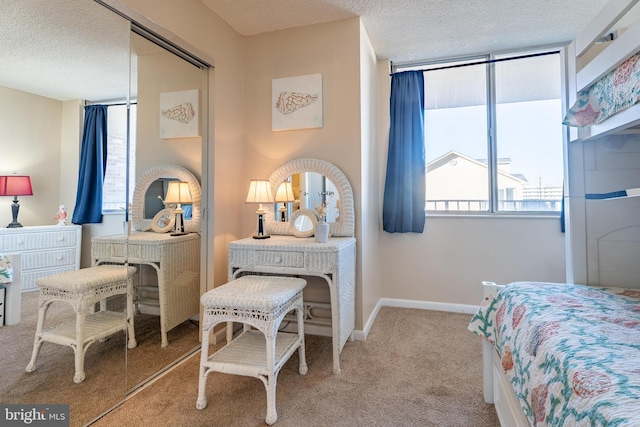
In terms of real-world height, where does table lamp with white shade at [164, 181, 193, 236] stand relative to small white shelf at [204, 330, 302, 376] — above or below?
above

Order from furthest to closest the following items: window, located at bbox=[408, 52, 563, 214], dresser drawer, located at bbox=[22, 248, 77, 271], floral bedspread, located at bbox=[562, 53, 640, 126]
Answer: window, located at bbox=[408, 52, 563, 214] → dresser drawer, located at bbox=[22, 248, 77, 271] → floral bedspread, located at bbox=[562, 53, 640, 126]

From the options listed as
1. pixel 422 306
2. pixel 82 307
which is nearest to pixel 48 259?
pixel 82 307

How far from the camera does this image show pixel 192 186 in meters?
2.23

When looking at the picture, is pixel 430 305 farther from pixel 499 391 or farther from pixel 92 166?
pixel 92 166

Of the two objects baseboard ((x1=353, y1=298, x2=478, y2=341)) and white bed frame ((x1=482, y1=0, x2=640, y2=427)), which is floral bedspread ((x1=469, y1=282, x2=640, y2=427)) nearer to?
white bed frame ((x1=482, y1=0, x2=640, y2=427))

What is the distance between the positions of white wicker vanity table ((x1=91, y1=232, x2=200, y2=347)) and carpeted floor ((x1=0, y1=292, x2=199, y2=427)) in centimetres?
15

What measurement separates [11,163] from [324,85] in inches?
76.7

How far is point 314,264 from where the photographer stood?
2043 mm

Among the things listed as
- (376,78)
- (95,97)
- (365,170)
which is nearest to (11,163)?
(95,97)

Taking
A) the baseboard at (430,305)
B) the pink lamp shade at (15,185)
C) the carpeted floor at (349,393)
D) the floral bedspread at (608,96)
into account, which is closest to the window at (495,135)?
the baseboard at (430,305)

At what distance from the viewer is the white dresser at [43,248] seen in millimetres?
1336

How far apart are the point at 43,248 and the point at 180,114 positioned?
114 cm

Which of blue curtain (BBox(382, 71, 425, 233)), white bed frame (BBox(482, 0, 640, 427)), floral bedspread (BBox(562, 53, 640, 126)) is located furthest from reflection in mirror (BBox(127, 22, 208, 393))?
→ floral bedspread (BBox(562, 53, 640, 126))

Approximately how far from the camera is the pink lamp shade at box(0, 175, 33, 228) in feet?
4.28
